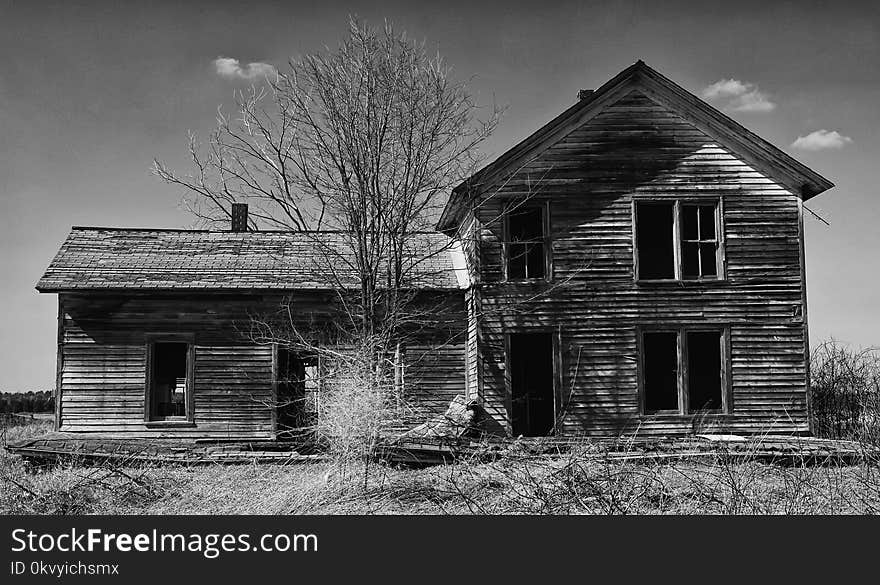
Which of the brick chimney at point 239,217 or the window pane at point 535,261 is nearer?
the window pane at point 535,261

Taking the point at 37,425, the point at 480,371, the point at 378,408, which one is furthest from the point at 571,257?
the point at 37,425

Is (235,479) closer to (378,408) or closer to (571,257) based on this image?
(378,408)

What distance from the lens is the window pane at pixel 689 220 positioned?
56.2ft

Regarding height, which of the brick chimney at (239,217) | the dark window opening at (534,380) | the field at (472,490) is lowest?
the field at (472,490)

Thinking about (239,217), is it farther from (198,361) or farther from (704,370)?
(704,370)

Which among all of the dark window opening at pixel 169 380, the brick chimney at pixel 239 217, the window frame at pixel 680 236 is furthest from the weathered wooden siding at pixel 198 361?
the brick chimney at pixel 239 217

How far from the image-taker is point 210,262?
18234 mm

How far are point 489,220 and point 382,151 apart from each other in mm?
2402

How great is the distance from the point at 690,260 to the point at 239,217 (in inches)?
409

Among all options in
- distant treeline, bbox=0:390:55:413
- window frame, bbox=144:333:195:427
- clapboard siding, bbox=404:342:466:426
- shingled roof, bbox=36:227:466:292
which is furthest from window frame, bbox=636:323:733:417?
distant treeline, bbox=0:390:55:413

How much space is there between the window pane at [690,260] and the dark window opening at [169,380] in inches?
388

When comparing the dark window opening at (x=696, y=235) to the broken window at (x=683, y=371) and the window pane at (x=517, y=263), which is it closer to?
the broken window at (x=683, y=371)

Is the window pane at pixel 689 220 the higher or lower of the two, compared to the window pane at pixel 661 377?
higher

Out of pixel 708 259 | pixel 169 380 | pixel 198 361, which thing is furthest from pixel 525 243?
pixel 169 380
